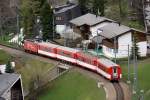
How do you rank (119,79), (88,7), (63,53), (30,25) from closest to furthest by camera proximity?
1. (119,79)
2. (63,53)
3. (30,25)
4. (88,7)

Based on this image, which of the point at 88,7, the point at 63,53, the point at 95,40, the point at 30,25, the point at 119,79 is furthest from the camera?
the point at 88,7

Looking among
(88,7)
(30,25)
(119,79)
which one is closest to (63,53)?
(119,79)

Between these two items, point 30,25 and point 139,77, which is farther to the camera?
point 30,25

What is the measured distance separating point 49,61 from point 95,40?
780cm

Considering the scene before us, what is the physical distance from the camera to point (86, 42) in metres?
67.8

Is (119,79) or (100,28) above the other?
(100,28)

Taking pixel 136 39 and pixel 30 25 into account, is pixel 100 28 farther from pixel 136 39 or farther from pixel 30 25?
pixel 30 25

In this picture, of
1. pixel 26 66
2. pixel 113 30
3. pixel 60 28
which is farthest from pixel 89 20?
pixel 26 66

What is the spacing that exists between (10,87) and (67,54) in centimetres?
2624

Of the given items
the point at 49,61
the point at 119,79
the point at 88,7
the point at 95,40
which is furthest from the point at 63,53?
the point at 88,7

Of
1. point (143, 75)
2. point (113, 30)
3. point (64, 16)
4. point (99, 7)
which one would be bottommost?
point (143, 75)

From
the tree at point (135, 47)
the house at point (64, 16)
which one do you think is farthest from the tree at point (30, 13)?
the tree at point (135, 47)

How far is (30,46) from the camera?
215ft

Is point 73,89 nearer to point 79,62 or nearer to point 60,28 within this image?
point 79,62
